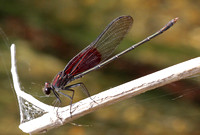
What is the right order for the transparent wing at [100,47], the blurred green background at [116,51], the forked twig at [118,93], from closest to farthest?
the forked twig at [118,93] → the transparent wing at [100,47] → the blurred green background at [116,51]

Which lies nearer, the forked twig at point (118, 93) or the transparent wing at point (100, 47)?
the forked twig at point (118, 93)

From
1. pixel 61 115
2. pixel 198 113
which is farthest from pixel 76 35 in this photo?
pixel 61 115

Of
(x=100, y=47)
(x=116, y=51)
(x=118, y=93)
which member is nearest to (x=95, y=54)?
(x=100, y=47)

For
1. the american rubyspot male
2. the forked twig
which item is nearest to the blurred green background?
the american rubyspot male

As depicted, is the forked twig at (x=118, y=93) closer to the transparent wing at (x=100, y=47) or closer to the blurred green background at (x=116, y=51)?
the transparent wing at (x=100, y=47)

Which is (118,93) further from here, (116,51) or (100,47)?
(116,51)

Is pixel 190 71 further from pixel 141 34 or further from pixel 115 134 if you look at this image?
pixel 141 34

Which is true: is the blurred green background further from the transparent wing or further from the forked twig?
the forked twig

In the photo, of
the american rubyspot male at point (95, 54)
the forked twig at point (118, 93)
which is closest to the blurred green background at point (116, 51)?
the american rubyspot male at point (95, 54)
